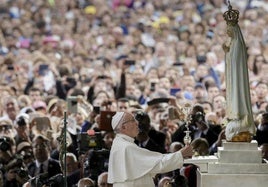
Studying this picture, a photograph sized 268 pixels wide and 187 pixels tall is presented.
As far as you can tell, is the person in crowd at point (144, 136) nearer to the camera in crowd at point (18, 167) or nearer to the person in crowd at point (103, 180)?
the camera in crowd at point (18, 167)

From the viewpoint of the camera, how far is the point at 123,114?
21578 millimetres

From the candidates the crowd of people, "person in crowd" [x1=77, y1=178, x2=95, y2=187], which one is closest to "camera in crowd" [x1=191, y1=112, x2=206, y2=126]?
the crowd of people

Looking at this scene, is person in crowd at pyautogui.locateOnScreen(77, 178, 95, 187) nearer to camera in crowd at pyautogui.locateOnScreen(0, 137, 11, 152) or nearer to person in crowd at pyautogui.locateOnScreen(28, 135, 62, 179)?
person in crowd at pyautogui.locateOnScreen(28, 135, 62, 179)

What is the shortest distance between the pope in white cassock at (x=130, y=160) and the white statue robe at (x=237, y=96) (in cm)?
87

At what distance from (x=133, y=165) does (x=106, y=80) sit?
17150mm

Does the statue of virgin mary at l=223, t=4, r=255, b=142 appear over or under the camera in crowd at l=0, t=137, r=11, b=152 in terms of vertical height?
over

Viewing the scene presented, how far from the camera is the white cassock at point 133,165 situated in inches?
843

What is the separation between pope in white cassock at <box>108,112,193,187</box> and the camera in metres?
21.4

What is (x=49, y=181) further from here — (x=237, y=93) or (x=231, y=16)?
(x=231, y=16)

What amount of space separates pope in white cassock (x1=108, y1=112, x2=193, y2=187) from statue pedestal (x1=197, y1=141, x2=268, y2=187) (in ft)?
1.40

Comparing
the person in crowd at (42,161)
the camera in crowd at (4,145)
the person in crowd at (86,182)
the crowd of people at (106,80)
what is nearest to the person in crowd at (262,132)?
the crowd of people at (106,80)

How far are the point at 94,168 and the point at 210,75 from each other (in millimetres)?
14621

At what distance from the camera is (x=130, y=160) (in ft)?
70.7

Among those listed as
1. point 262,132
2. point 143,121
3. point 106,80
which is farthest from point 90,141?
point 106,80
